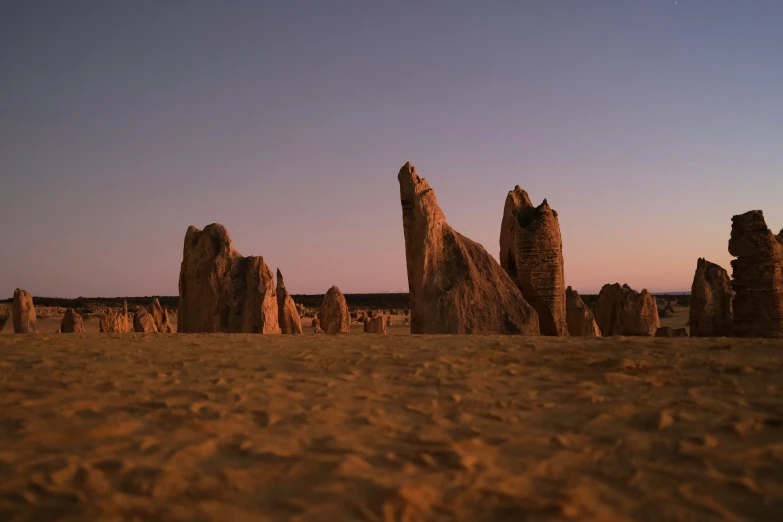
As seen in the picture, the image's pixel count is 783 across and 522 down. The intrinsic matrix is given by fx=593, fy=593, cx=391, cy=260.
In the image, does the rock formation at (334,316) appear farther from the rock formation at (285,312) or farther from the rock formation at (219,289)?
the rock formation at (219,289)

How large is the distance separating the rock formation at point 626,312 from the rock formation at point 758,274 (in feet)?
18.2

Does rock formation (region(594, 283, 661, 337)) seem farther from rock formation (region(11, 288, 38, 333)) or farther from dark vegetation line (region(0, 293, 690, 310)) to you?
dark vegetation line (region(0, 293, 690, 310))

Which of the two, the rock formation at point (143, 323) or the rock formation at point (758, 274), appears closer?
the rock formation at point (758, 274)

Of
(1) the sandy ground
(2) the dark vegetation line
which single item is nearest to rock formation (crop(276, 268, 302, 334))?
(1) the sandy ground

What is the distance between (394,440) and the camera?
3.61 meters

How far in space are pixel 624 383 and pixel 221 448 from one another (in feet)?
11.5

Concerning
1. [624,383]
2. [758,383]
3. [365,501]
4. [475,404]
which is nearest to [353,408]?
[475,404]

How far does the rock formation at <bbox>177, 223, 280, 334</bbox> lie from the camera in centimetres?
1467

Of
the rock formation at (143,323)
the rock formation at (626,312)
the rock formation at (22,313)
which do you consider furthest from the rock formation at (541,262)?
the rock formation at (22,313)

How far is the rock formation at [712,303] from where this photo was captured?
50.3 feet

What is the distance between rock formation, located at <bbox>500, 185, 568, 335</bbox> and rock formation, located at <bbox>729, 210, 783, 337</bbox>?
3.93 m

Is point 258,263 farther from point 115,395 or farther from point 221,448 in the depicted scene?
point 221,448

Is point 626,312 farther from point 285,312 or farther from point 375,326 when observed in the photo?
point 285,312

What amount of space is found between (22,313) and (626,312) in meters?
19.4
